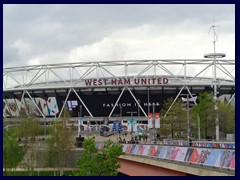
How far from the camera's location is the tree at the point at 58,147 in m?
55.2

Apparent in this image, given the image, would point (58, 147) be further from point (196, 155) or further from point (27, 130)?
point (196, 155)

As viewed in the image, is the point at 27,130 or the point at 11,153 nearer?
the point at 11,153

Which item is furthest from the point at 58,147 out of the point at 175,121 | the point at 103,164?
the point at 175,121

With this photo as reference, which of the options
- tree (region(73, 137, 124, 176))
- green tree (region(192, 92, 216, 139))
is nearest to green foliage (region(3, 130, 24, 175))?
tree (region(73, 137, 124, 176))

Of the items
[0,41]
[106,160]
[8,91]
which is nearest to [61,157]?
[106,160]

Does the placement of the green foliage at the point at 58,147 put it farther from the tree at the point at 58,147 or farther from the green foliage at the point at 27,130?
the green foliage at the point at 27,130

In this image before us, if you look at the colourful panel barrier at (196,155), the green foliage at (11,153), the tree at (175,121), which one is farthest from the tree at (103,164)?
the tree at (175,121)

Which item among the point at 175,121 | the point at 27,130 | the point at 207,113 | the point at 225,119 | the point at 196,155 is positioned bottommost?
the point at 196,155

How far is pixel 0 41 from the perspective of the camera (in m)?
23.3

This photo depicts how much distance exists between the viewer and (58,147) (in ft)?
181

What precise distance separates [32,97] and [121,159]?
74.4 meters

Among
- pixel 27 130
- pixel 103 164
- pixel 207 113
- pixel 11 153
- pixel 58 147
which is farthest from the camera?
pixel 207 113

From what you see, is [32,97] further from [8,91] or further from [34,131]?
[34,131]

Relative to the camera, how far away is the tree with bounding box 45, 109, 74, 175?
55156 millimetres
